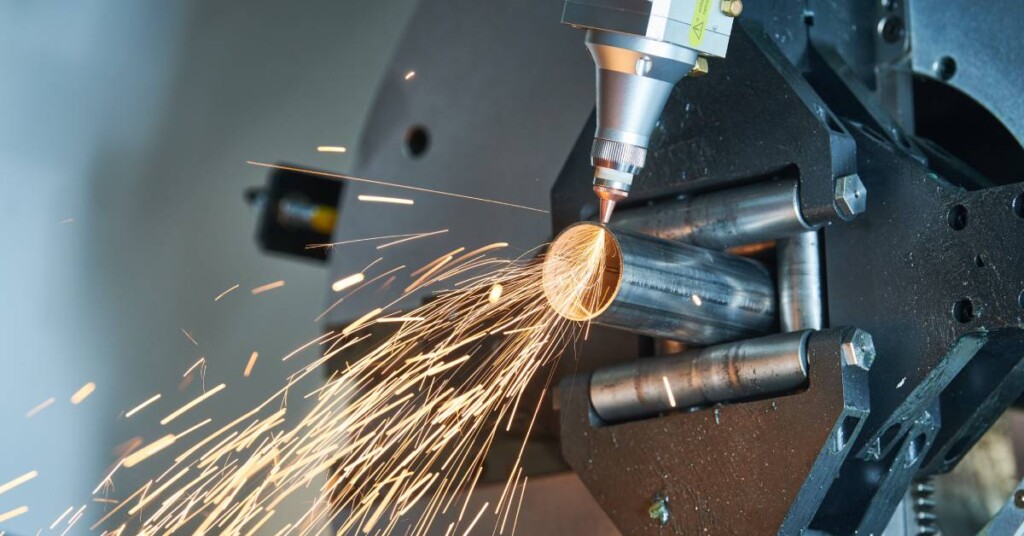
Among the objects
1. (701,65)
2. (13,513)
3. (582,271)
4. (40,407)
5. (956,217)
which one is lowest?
(13,513)

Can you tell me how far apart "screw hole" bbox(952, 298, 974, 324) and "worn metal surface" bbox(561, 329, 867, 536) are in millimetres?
102

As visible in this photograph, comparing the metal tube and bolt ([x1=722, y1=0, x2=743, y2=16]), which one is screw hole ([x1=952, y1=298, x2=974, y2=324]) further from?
bolt ([x1=722, y1=0, x2=743, y2=16])

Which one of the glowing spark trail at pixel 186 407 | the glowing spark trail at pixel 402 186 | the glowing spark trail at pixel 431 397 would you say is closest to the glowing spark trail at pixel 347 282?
the glowing spark trail at pixel 431 397

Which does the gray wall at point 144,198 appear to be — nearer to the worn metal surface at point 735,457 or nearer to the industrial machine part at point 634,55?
the worn metal surface at point 735,457

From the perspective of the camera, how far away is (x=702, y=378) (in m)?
1.13

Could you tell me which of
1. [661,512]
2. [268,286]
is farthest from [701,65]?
[268,286]

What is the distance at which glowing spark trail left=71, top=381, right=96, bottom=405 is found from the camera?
1.77 meters

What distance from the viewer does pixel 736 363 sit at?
111 centimetres

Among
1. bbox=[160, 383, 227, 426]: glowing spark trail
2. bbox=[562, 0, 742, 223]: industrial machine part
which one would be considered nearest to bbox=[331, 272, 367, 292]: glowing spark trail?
bbox=[160, 383, 227, 426]: glowing spark trail

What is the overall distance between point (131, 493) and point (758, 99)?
123 cm

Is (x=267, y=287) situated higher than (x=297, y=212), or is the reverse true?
(x=297, y=212)

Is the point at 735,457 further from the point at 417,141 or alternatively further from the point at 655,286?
the point at 417,141

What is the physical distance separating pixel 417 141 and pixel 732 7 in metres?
0.59

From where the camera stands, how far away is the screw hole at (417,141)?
1483mm
